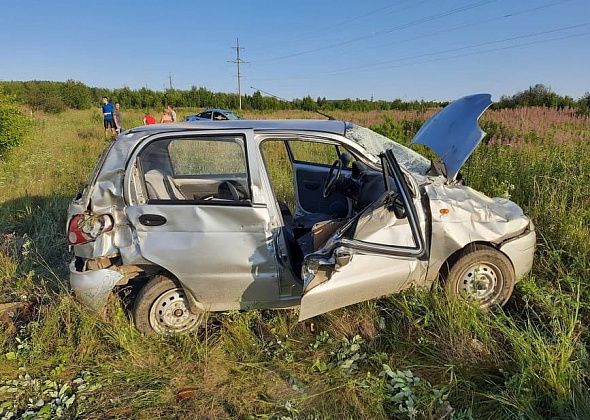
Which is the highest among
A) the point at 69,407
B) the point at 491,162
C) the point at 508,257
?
the point at 491,162

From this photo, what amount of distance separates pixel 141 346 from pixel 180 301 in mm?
418

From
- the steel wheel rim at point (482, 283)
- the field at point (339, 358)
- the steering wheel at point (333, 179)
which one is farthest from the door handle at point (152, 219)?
the steel wheel rim at point (482, 283)

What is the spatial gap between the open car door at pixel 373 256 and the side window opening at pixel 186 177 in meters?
0.77

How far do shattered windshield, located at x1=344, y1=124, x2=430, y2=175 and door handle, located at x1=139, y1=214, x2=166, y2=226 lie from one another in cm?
150

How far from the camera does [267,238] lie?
306 cm

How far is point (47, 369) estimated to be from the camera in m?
3.05

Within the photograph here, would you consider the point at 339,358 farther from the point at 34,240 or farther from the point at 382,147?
the point at 34,240

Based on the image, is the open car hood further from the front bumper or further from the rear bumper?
the front bumper

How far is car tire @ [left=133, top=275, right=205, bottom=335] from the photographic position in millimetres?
3186

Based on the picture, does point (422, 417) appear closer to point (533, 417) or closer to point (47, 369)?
point (533, 417)

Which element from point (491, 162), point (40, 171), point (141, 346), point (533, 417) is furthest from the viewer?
point (40, 171)

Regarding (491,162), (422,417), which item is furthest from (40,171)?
(422,417)

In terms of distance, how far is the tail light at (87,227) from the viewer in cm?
305

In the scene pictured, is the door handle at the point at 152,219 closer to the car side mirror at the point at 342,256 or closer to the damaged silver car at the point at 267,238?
the damaged silver car at the point at 267,238
